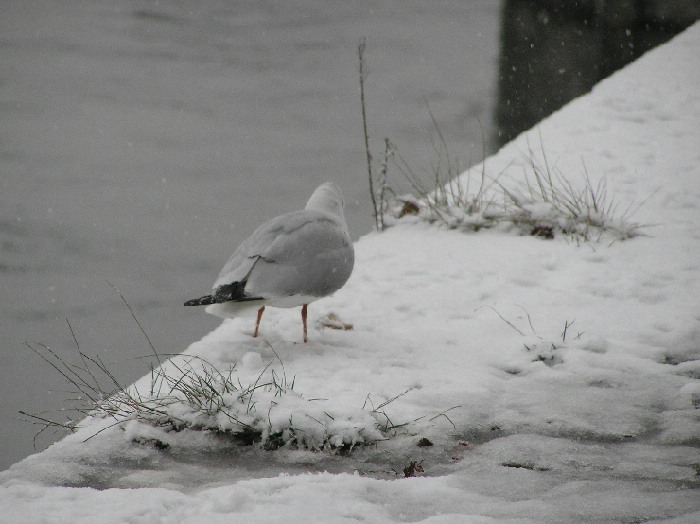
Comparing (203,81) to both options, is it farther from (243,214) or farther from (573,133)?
(573,133)

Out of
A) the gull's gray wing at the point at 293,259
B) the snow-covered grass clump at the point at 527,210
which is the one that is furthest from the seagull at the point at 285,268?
the snow-covered grass clump at the point at 527,210

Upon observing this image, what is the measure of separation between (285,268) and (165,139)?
24.5 ft

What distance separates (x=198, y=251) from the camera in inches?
306

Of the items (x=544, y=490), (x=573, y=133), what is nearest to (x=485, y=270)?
(x=544, y=490)

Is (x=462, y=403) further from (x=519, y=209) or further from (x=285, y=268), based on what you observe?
(x=519, y=209)

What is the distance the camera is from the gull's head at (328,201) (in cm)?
390

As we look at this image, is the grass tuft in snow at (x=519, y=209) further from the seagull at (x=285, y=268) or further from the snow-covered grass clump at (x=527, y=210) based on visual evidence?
the seagull at (x=285, y=268)

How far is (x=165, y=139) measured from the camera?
408 inches

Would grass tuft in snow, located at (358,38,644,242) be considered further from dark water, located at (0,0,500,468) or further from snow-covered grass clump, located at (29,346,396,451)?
snow-covered grass clump, located at (29,346,396,451)

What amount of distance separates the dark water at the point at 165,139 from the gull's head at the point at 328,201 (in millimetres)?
2189

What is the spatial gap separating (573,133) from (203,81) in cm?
733

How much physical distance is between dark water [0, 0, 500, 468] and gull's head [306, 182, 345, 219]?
2189 millimetres

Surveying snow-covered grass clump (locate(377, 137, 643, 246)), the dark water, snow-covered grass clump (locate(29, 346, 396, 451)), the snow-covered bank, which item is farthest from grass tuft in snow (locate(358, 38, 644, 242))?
snow-covered grass clump (locate(29, 346, 396, 451))

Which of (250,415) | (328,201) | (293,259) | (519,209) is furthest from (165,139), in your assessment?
(250,415)
